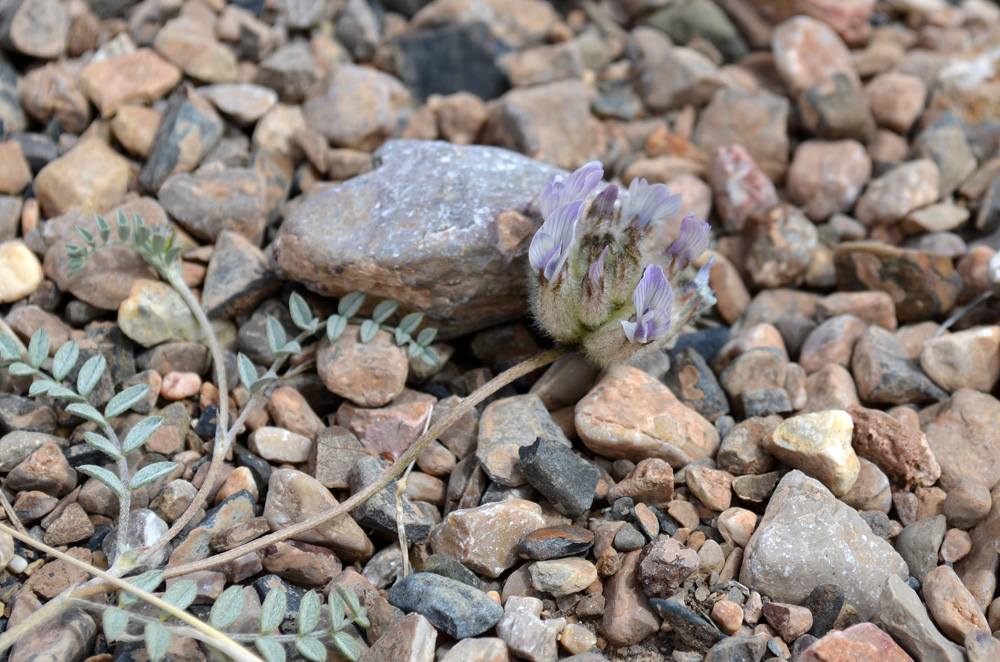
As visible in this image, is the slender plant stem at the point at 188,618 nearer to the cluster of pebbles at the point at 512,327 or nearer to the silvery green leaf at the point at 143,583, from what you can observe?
the silvery green leaf at the point at 143,583

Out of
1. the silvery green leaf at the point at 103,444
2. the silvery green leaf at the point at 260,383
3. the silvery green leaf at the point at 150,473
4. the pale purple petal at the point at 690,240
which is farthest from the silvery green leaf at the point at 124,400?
the pale purple petal at the point at 690,240

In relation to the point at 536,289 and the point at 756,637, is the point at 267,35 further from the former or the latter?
the point at 756,637

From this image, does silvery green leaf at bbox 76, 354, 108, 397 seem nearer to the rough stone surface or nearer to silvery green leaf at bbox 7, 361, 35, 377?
silvery green leaf at bbox 7, 361, 35, 377

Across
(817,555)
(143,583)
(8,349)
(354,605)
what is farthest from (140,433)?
(817,555)

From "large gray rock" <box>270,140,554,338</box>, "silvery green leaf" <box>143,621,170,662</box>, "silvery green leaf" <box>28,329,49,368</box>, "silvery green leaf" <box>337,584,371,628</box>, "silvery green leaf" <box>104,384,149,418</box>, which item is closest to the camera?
"silvery green leaf" <box>143,621,170,662</box>

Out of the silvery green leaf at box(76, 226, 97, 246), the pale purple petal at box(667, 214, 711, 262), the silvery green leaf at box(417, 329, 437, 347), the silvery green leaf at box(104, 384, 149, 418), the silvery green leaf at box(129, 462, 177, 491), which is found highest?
the silvery green leaf at box(76, 226, 97, 246)

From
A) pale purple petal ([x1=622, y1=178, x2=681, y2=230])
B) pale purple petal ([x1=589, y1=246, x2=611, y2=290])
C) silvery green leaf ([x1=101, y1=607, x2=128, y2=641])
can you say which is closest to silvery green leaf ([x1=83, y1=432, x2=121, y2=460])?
silvery green leaf ([x1=101, y1=607, x2=128, y2=641])
